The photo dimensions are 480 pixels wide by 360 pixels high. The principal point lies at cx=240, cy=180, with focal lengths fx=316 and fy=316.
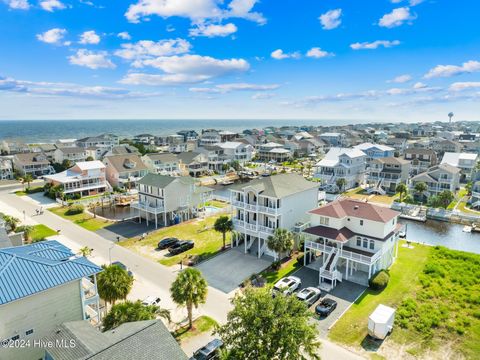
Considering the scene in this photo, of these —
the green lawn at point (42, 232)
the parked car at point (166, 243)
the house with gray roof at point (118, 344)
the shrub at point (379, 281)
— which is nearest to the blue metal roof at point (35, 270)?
the house with gray roof at point (118, 344)

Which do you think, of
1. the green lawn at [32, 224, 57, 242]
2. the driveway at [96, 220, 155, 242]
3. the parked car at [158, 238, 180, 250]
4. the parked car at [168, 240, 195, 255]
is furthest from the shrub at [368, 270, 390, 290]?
the green lawn at [32, 224, 57, 242]

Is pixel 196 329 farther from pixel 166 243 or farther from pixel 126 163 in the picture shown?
pixel 126 163

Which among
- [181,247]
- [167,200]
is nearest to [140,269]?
[181,247]

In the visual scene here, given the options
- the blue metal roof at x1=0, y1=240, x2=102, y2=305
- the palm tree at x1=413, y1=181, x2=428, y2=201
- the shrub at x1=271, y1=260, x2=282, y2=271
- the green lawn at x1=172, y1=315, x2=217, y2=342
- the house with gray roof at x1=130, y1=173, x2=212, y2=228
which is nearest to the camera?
the blue metal roof at x1=0, y1=240, x2=102, y2=305

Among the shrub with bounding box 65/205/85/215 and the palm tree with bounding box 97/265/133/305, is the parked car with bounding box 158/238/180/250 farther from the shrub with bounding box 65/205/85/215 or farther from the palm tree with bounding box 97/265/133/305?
the shrub with bounding box 65/205/85/215

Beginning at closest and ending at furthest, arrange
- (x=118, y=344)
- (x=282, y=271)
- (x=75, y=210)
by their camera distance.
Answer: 1. (x=118, y=344)
2. (x=282, y=271)
3. (x=75, y=210)

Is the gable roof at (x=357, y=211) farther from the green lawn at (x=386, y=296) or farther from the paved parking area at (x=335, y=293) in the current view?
the paved parking area at (x=335, y=293)

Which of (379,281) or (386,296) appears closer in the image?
(386,296)
